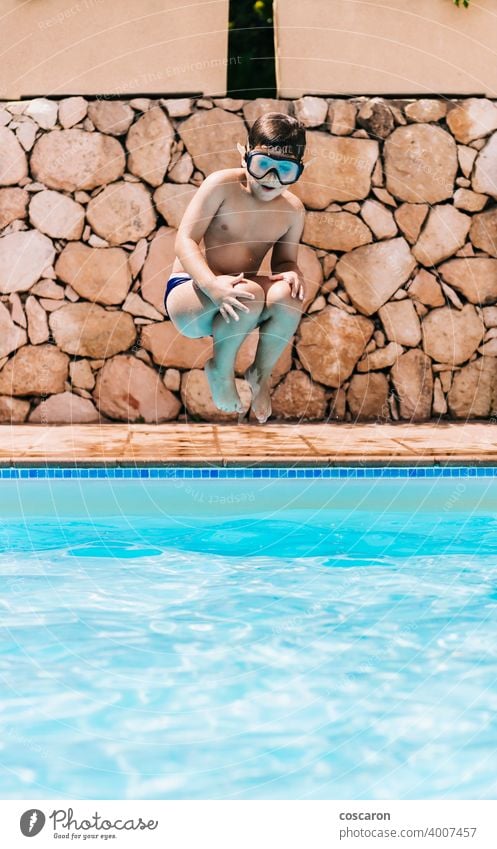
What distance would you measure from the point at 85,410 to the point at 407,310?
10.5 feet

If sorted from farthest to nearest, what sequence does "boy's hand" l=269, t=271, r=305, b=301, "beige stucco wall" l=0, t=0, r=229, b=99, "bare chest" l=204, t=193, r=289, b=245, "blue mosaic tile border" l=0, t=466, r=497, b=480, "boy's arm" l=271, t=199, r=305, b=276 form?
"beige stucco wall" l=0, t=0, r=229, b=99 → "blue mosaic tile border" l=0, t=466, r=497, b=480 → "boy's arm" l=271, t=199, r=305, b=276 → "bare chest" l=204, t=193, r=289, b=245 → "boy's hand" l=269, t=271, r=305, b=301

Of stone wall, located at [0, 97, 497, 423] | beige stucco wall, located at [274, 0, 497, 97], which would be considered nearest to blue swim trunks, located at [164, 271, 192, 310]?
stone wall, located at [0, 97, 497, 423]

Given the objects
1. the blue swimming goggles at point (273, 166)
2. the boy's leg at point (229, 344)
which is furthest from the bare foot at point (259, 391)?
the blue swimming goggles at point (273, 166)

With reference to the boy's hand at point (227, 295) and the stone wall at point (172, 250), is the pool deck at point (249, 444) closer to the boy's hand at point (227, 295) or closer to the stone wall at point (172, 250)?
the stone wall at point (172, 250)

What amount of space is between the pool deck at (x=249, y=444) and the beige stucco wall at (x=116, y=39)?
10.7 ft

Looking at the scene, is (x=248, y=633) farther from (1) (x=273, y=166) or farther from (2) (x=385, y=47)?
(2) (x=385, y=47)

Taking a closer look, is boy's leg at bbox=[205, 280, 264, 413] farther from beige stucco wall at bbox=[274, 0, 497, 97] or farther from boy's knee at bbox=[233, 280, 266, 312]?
beige stucco wall at bbox=[274, 0, 497, 97]

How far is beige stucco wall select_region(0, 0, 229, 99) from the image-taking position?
383 inches

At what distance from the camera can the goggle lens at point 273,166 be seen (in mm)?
3844

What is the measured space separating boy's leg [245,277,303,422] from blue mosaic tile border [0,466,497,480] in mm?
2852

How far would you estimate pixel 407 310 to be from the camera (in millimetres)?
10203

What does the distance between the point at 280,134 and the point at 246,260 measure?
72 centimetres
